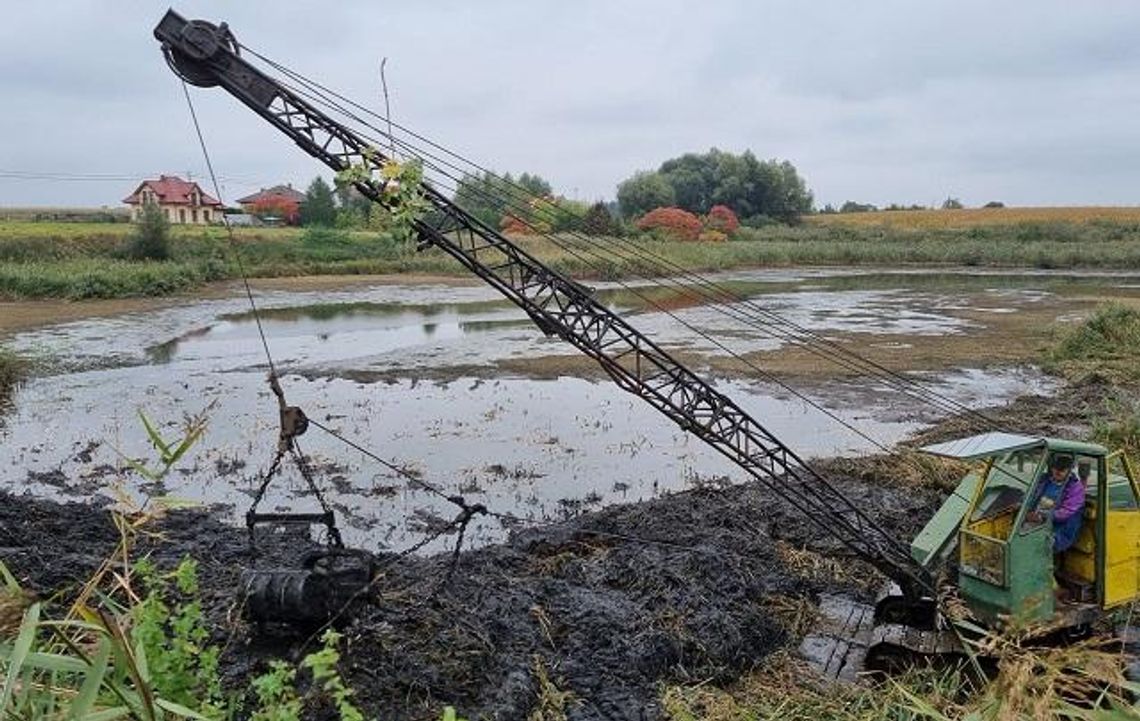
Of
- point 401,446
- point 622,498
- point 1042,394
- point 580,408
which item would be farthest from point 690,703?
point 1042,394

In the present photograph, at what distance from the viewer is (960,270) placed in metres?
62.4

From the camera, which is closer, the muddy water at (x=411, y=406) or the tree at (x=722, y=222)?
the muddy water at (x=411, y=406)

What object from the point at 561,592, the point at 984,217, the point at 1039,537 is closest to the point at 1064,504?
the point at 1039,537

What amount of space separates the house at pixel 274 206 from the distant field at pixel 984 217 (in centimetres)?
5112

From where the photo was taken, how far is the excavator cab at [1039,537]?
300 inches

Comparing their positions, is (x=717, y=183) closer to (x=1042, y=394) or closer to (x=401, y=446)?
(x=1042, y=394)

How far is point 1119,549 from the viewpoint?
25.9 ft

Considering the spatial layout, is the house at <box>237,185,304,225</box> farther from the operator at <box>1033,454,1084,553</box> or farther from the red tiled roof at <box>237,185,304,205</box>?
the operator at <box>1033,454,1084,553</box>

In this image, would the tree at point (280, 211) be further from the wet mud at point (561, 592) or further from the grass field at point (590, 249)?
the wet mud at point (561, 592)

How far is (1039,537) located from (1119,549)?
901mm

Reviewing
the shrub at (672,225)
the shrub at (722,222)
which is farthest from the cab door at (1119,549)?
the shrub at (722,222)

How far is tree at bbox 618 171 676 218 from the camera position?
82562 mm

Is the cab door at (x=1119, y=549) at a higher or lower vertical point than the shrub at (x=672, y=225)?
lower

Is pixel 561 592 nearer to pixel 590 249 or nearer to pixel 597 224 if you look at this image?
pixel 590 249
